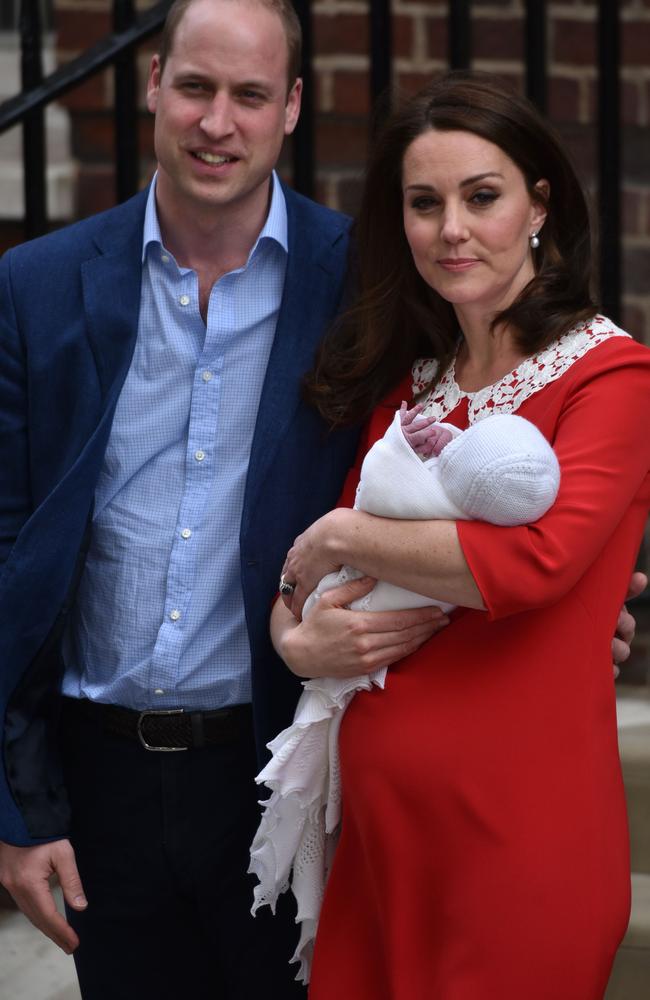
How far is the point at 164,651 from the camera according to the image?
7.75 feet

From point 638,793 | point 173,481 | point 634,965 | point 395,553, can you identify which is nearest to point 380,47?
point 173,481

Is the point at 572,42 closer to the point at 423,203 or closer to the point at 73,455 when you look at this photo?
the point at 423,203

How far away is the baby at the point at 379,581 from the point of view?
1.91m

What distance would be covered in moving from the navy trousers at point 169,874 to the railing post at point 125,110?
111 centimetres

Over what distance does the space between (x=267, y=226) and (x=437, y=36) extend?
1448mm

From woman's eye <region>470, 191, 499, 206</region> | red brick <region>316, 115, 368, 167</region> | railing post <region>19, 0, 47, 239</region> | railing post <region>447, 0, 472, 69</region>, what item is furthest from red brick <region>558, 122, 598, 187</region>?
woman's eye <region>470, 191, 499, 206</region>

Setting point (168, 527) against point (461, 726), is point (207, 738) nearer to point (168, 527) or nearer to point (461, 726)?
point (168, 527)

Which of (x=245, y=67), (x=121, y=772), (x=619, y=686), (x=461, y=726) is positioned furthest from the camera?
(x=619, y=686)

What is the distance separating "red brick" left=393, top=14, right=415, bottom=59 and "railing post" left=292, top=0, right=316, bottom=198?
673 mm

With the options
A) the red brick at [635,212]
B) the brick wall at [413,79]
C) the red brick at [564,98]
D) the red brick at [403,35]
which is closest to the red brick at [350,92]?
the brick wall at [413,79]

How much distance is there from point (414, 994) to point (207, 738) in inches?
21.3

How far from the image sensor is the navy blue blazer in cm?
235

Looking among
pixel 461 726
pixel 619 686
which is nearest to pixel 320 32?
pixel 619 686

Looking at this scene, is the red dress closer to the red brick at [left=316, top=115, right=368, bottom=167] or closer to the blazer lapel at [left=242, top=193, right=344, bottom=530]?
the blazer lapel at [left=242, top=193, right=344, bottom=530]
